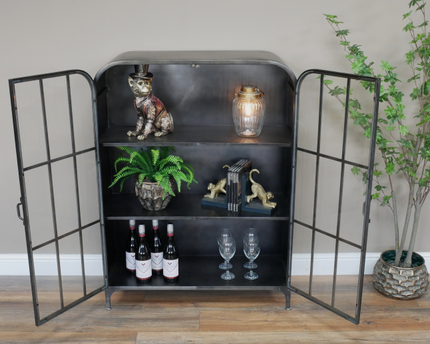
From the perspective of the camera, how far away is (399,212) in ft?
10.4

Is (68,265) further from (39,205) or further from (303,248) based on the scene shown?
(303,248)

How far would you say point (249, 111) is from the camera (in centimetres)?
262

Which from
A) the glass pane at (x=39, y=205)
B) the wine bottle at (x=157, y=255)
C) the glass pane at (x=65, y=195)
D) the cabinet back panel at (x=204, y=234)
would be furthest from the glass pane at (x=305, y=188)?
the glass pane at (x=39, y=205)

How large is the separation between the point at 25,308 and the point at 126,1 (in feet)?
6.17

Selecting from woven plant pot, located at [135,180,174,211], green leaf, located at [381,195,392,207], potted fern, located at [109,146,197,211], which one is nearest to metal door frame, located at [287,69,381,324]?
green leaf, located at [381,195,392,207]

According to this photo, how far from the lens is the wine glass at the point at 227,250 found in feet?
9.41

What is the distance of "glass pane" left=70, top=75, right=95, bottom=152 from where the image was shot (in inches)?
98.6

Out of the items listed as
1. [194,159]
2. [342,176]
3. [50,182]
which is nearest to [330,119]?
[342,176]

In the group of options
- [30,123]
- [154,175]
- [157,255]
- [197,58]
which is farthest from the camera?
[157,255]

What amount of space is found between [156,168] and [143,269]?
1.96 feet

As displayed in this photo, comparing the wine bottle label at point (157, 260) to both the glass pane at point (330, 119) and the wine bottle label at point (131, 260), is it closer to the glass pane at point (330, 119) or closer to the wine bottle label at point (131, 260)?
the wine bottle label at point (131, 260)

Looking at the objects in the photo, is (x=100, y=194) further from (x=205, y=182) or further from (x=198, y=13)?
(x=198, y=13)

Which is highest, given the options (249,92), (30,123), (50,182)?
(249,92)

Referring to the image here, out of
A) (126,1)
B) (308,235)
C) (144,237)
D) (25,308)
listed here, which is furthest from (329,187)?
(25,308)
